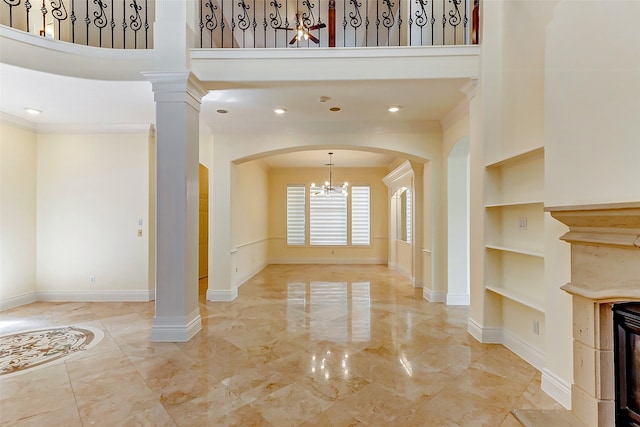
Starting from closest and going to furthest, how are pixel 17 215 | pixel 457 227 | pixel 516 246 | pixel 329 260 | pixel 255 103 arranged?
pixel 516 246
pixel 255 103
pixel 17 215
pixel 457 227
pixel 329 260

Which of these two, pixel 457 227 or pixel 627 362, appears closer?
pixel 627 362

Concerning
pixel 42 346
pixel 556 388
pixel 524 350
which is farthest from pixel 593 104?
pixel 42 346

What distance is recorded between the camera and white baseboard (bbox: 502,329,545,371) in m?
2.97

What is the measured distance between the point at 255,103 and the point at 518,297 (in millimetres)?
3990

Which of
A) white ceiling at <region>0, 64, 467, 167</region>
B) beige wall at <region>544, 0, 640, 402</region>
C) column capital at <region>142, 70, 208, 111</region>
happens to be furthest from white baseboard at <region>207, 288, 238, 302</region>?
beige wall at <region>544, 0, 640, 402</region>

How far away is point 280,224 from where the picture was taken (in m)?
10.1

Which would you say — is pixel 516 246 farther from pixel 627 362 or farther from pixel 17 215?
pixel 17 215

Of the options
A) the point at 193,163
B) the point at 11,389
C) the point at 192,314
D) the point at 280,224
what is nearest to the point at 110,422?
the point at 11,389

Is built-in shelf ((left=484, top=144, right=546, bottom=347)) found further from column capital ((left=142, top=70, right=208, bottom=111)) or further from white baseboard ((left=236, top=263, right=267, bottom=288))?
white baseboard ((left=236, top=263, right=267, bottom=288))

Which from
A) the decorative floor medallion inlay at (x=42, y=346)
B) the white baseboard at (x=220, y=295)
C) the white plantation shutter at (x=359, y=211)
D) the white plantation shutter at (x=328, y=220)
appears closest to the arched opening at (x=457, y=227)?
the white baseboard at (x=220, y=295)

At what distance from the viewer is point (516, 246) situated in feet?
11.0

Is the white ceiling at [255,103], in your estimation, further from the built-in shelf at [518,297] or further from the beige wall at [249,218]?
the built-in shelf at [518,297]

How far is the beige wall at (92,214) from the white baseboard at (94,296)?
0.06 ft

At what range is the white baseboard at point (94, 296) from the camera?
5418mm
